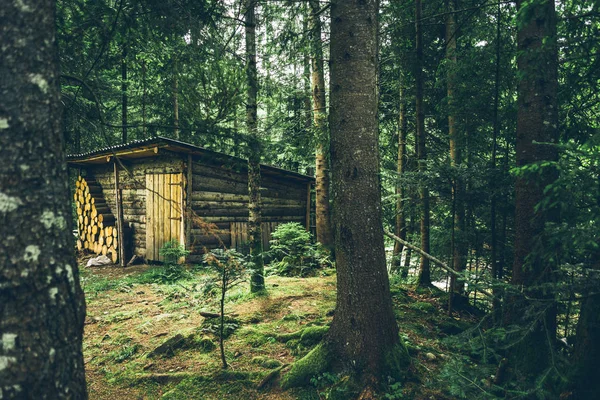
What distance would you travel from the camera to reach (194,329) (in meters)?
5.50

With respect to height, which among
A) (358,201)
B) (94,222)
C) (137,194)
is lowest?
(94,222)

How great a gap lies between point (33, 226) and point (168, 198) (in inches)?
389

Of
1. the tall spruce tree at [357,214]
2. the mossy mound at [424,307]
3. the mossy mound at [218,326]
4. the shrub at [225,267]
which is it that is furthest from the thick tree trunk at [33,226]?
the mossy mound at [424,307]

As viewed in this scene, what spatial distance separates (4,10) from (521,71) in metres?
4.34

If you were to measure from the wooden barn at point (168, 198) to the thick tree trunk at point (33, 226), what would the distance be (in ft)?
25.3

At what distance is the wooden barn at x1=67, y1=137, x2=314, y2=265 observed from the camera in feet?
36.3

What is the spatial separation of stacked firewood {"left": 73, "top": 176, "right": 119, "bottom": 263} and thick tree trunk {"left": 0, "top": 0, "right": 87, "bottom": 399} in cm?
1213

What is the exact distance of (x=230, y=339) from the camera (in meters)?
5.26

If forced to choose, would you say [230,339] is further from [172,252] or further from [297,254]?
[172,252]

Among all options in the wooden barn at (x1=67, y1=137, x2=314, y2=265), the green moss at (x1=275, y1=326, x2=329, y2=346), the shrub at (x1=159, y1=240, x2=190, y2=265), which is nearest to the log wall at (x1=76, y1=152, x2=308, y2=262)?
the wooden barn at (x1=67, y1=137, x2=314, y2=265)

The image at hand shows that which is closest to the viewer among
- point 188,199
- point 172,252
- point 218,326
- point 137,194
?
point 218,326

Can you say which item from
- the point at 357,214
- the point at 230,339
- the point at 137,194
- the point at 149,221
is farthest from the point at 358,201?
the point at 137,194

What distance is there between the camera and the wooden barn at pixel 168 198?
1106cm

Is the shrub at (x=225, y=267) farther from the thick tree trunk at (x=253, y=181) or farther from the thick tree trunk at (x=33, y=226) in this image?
the thick tree trunk at (x=33, y=226)
